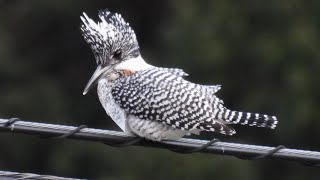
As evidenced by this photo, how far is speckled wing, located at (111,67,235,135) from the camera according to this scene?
6633mm

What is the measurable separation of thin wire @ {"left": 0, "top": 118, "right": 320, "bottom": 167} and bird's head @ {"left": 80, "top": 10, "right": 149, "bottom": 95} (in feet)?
3.65

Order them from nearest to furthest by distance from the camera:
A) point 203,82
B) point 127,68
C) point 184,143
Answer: point 184,143, point 127,68, point 203,82

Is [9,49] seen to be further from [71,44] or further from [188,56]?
[188,56]

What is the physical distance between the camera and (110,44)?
286 inches

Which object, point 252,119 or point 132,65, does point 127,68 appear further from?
point 252,119

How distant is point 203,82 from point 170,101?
33.0ft

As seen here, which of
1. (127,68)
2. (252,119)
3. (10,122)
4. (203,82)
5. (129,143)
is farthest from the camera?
(203,82)

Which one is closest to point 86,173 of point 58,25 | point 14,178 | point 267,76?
point 267,76

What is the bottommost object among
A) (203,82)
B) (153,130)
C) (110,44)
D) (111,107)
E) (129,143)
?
(129,143)

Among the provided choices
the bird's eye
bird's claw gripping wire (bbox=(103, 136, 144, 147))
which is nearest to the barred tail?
bird's claw gripping wire (bbox=(103, 136, 144, 147))

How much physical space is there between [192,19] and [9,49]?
4071 millimetres

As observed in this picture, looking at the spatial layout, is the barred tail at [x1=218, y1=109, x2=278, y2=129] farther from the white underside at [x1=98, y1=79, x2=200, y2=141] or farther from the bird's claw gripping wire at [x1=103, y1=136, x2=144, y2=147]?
the bird's claw gripping wire at [x1=103, y1=136, x2=144, y2=147]

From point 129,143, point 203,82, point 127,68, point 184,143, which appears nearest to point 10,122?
Result: point 129,143

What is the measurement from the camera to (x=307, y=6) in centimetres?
1828
